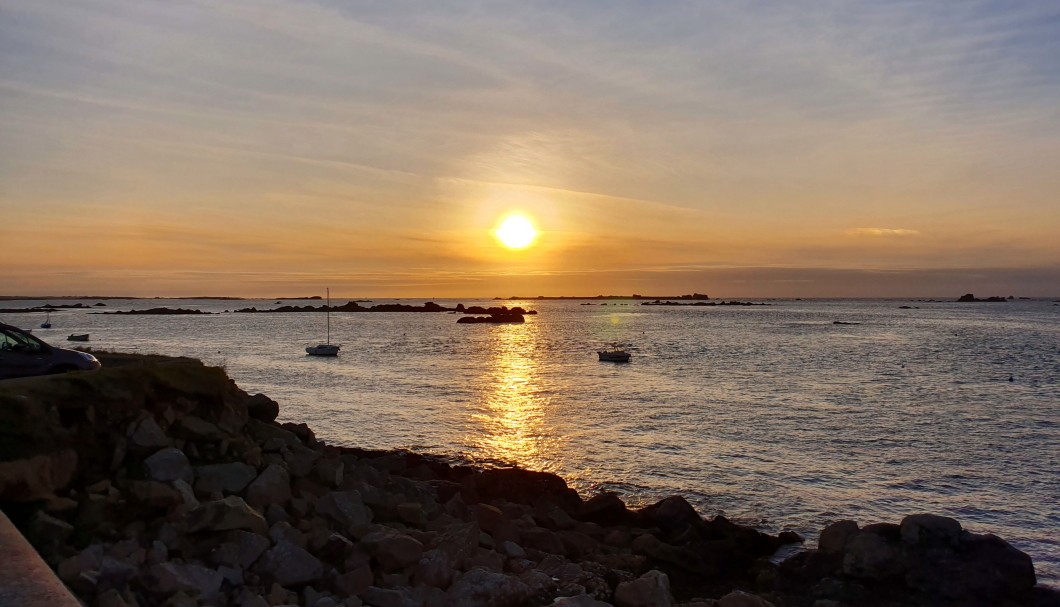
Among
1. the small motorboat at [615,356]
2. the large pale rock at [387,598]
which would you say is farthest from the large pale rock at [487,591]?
the small motorboat at [615,356]

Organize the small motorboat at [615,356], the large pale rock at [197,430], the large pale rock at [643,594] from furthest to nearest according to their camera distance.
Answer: the small motorboat at [615,356]
the large pale rock at [197,430]
the large pale rock at [643,594]

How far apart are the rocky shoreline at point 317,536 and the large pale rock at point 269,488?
0.02m

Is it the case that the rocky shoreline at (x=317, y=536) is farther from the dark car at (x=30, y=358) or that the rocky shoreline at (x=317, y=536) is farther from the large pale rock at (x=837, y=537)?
the dark car at (x=30, y=358)

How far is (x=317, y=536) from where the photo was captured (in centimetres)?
1090

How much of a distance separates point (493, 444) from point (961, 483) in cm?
1549

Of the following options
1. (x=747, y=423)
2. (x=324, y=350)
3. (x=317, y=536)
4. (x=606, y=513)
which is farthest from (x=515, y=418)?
(x=324, y=350)

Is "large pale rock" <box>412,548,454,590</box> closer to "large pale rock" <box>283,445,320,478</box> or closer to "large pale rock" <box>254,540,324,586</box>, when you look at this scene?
"large pale rock" <box>254,540,324,586</box>

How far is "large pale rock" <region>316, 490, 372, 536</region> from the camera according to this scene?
11703 millimetres

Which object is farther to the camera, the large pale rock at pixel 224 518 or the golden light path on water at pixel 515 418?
the golden light path on water at pixel 515 418

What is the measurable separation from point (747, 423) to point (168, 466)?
85.4 feet

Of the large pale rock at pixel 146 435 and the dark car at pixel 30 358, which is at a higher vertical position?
the dark car at pixel 30 358

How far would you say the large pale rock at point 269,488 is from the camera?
11.5 metres

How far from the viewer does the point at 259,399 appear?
51.4 feet

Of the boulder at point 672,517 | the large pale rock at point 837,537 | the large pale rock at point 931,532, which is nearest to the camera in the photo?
the large pale rock at point 931,532
